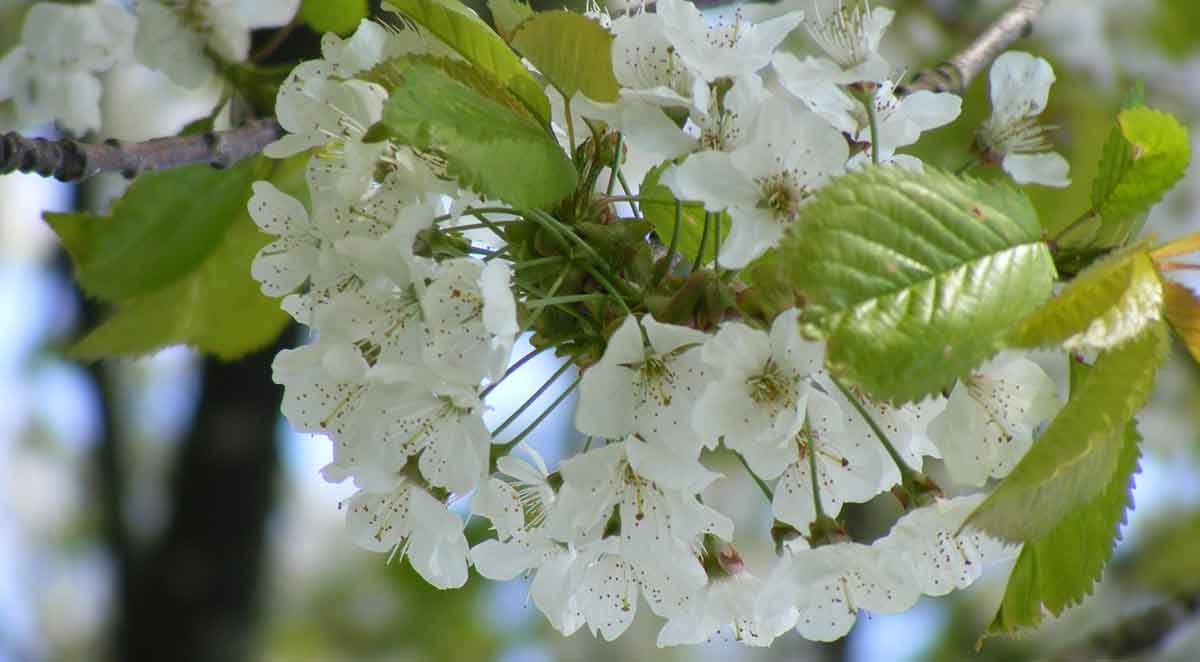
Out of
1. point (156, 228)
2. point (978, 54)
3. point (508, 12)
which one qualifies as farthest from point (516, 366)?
point (978, 54)

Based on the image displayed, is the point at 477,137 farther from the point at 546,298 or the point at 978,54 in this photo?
the point at 978,54

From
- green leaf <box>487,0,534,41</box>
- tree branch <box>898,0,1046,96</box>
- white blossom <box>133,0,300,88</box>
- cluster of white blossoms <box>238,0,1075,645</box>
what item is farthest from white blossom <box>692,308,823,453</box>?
white blossom <box>133,0,300,88</box>

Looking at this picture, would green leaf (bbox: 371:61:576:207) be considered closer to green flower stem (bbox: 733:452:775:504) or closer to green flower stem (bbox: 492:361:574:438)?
green flower stem (bbox: 492:361:574:438)

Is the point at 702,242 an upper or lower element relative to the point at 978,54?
upper

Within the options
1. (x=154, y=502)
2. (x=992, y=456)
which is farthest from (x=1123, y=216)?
(x=154, y=502)

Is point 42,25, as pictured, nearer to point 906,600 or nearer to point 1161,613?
point 906,600

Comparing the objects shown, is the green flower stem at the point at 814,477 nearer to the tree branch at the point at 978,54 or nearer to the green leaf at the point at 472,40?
the green leaf at the point at 472,40
